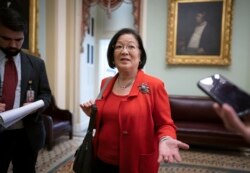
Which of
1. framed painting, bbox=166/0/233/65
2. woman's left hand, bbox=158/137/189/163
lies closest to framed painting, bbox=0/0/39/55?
framed painting, bbox=166/0/233/65

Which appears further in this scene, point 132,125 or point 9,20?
point 9,20

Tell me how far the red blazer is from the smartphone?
1.93 ft

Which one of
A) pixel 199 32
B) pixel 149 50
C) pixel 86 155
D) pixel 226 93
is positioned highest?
pixel 199 32

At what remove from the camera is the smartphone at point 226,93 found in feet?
2.79

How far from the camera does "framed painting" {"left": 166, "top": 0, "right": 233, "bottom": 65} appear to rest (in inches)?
196

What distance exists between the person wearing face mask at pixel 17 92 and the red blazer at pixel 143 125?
1.71 feet

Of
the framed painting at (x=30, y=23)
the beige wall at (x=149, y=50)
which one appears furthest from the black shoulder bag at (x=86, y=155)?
the beige wall at (x=149, y=50)

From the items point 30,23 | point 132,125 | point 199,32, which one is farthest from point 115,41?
point 199,32

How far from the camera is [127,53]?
1705 millimetres

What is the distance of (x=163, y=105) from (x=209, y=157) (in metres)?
3.15

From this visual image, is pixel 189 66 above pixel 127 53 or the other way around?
the other way around

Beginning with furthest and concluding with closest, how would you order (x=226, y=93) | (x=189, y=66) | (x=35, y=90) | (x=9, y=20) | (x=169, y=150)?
(x=189, y=66) → (x=35, y=90) → (x=9, y=20) → (x=169, y=150) → (x=226, y=93)

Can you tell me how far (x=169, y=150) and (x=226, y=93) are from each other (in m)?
0.54

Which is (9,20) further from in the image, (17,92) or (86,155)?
(86,155)
